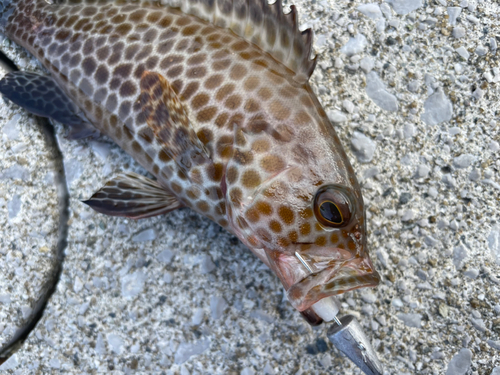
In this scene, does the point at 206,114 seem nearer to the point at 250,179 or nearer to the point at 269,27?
the point at 250,179

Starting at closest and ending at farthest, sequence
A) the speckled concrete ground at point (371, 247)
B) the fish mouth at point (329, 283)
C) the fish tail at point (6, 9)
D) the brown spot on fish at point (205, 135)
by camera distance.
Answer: the fish mouth at point (329, 283)
the brown spot on fish at point (205, 135)
the speckled concrete ground at point (371, 247)
the fish tail at point (6, 9)

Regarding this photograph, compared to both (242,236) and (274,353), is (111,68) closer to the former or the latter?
(242,236)

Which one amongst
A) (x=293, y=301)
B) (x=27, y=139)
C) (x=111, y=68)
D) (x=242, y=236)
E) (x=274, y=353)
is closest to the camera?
(x=293, y=301)

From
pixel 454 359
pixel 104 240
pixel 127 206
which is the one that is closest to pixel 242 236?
pixel 127 206

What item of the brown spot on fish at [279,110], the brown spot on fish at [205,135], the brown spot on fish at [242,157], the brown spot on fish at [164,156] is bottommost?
the brown spot on fish at [164,156]

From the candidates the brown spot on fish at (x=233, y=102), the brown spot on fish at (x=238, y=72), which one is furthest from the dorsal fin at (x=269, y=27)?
the brown spot on fish at (x=233, y=102)

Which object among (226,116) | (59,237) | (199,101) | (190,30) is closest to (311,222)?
(226,116)

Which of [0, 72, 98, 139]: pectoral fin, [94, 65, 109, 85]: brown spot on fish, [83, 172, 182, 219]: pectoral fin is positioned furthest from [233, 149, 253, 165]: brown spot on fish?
[0, 72, 98, 139]: pectoral fin

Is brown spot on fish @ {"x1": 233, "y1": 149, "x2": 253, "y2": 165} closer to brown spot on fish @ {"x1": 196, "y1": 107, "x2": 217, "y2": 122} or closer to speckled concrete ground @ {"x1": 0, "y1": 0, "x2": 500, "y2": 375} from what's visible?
brown spot on fish @ {"x1": 196, "y1": 107, "x2": 217, "y2": 122}

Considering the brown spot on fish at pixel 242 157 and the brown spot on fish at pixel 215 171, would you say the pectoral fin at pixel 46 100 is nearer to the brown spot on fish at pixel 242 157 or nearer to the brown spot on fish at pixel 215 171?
the brown spot on fish at pixel 215 171
